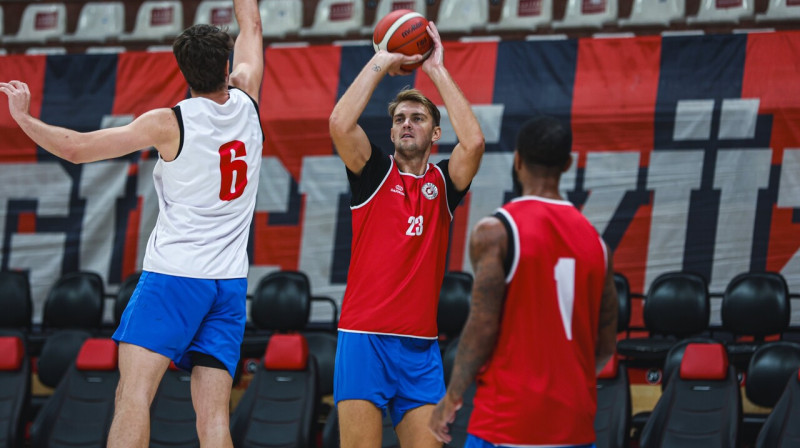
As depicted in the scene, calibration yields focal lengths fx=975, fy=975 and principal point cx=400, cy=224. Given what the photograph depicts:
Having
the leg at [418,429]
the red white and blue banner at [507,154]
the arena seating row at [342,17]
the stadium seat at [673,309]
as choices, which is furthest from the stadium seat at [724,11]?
the leg at [418,429]

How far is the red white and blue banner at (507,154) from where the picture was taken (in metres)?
9.00

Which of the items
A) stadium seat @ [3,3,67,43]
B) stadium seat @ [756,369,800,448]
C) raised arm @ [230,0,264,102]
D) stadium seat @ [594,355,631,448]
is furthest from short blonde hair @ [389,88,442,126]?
stadium seat @ [3,3,67,43]

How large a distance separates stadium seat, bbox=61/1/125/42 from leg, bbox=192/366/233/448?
7.64m

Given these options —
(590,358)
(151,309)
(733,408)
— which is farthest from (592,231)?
(733,408)

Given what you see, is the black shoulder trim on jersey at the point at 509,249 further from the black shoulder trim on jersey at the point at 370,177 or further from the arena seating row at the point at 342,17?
the arena seating row at the point at 342,17

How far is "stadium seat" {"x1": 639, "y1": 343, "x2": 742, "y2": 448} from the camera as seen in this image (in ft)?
21.8

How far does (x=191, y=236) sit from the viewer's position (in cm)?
429

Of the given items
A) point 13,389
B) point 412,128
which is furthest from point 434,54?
point 13,389

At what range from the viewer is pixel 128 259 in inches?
394

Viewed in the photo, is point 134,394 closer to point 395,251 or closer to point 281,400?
point 395,251

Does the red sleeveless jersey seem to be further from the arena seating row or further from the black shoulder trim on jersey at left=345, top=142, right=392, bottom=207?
the arena seating row

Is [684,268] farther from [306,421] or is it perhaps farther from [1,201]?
[1,201]

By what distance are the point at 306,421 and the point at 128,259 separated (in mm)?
3646

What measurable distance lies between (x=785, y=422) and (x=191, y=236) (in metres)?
4.15
